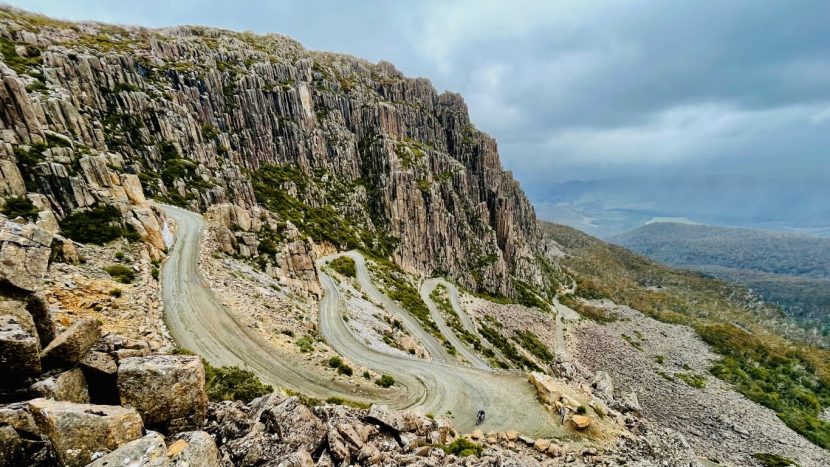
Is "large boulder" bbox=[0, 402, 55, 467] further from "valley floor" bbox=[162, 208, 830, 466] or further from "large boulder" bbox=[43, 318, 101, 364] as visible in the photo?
"valley floor" bbox=[162, 208, 830, 466]

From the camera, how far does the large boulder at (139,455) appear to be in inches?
332

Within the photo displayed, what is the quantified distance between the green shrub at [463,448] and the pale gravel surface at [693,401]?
61.1 meters

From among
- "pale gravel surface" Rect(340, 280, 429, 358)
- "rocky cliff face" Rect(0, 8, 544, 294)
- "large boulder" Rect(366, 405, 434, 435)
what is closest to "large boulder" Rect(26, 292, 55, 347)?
"large boulder" Rect(366, 405, 434, 435)

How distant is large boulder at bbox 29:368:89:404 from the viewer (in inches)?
384

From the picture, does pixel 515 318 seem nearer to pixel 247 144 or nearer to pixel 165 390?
pixel 247 144

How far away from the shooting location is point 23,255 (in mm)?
13945

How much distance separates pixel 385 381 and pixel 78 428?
2499 cm

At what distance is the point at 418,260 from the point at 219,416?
114914 mm

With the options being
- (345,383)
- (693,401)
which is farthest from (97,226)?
(693,401)

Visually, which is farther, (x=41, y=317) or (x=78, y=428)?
(x=41, y=317)

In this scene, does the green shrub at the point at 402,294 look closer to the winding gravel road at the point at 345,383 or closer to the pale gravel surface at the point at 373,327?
the pale gravel surface at the point at 373,327

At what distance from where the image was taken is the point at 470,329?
3497 inches

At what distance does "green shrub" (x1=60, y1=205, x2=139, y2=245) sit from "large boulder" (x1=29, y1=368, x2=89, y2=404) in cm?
2426

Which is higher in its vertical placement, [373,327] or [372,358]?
[373,327]
